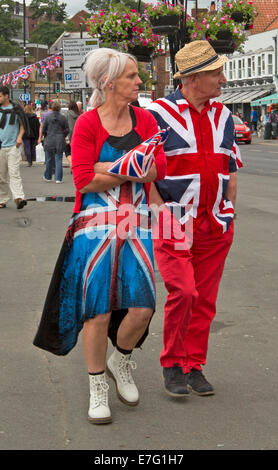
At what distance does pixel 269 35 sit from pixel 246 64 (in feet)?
18.4

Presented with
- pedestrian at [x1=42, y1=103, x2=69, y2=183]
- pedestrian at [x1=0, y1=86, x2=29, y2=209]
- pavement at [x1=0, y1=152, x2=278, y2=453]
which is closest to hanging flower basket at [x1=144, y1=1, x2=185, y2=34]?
pedestrian at [x1=0, y1=86, x2=29, y2=209]

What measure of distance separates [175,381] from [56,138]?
15.7m

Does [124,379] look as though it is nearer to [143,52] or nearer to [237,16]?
[237,16]

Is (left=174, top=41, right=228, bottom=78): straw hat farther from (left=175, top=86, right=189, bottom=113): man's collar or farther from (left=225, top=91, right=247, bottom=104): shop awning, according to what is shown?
(left=225, top=91, right=247, bottom=104): shop awning

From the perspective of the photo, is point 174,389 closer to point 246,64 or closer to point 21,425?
point 21,425

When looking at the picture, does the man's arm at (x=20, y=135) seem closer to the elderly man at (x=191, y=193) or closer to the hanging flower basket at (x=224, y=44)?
the hanging flower basket at (x=224, y=44)

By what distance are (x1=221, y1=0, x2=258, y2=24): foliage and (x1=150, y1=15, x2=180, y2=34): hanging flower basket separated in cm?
166

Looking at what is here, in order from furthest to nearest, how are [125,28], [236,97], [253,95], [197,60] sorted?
[236,97]
[253,95]
[125,28]
[197,60]

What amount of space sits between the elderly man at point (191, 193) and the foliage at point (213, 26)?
11155mm

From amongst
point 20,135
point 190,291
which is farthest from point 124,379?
point 20,135

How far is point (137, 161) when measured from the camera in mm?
4004

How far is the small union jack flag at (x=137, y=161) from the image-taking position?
4.00 metres

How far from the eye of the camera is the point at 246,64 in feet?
259
